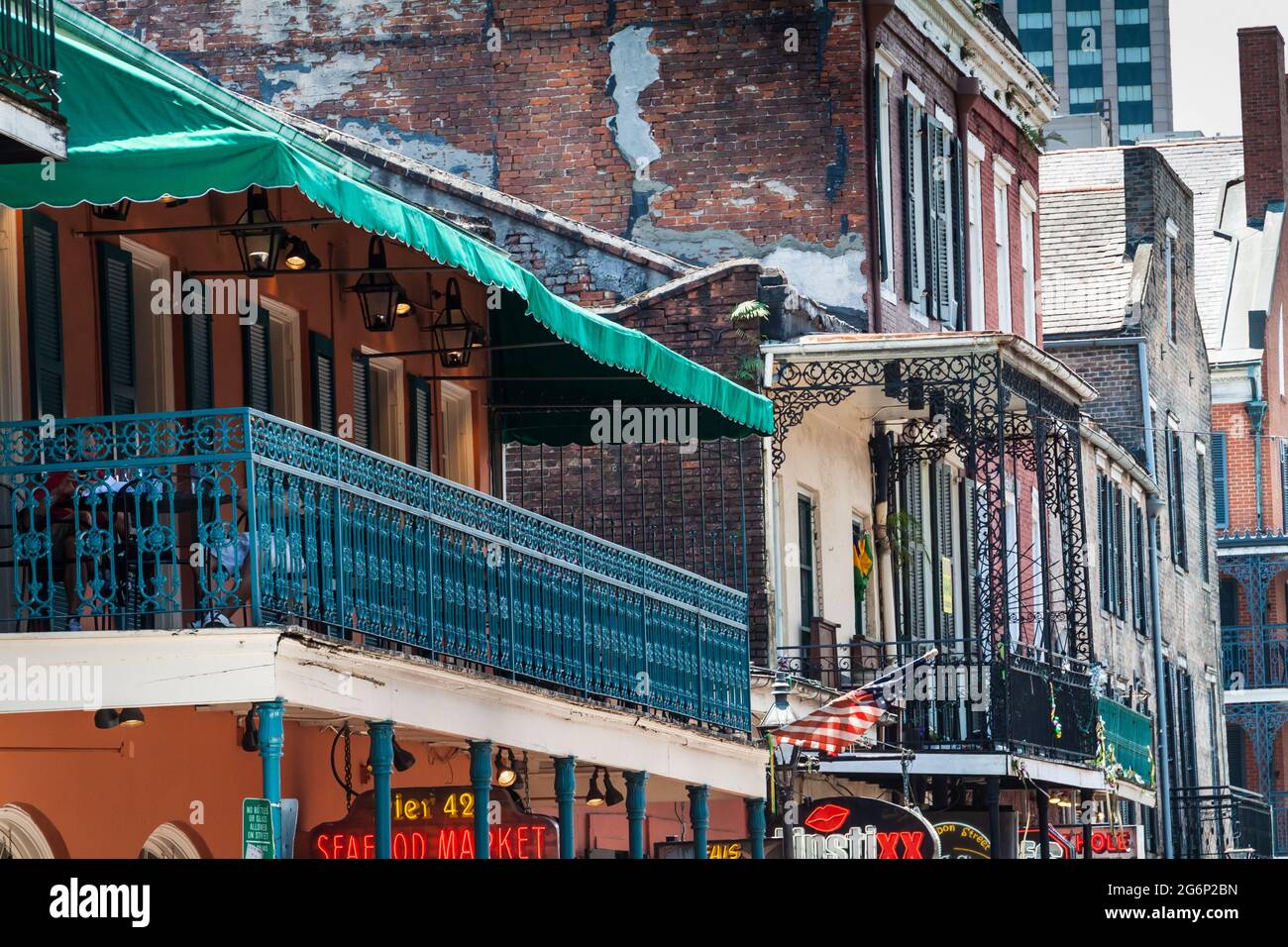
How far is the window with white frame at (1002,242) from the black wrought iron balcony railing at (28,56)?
19.2 meters

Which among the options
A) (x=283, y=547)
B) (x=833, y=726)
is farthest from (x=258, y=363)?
(x=833, y=726)

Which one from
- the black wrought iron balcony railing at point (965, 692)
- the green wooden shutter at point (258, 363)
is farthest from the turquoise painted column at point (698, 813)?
the green wooden shutter at point (258, 363)

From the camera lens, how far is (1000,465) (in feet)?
73.6

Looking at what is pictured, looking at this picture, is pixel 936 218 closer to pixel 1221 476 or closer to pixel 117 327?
pixel 117 327

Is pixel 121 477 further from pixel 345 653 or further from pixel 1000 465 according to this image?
pixel 1000 465

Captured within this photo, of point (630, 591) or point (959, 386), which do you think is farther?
point (959, 386)

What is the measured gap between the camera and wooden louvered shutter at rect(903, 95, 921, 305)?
85.3 ft

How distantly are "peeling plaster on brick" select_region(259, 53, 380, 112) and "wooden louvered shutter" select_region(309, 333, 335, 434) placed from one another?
831 centimetres

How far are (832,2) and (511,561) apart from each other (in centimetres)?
1067

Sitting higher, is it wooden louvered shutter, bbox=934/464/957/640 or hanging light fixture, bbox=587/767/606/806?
wooden louvered shutter, bbox=934/464/957/640

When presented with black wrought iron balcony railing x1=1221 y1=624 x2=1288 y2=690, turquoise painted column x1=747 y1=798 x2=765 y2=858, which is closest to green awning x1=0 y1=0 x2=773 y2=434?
turquoise painted column x1=747 y1=798 x2=765 y2=858

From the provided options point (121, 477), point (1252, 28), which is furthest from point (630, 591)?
point (1252, 28)

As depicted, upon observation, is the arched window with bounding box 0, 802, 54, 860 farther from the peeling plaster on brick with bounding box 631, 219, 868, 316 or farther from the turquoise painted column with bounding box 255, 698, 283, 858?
the peeling plaster on brick with bounding box 631, 219, 868, 316
